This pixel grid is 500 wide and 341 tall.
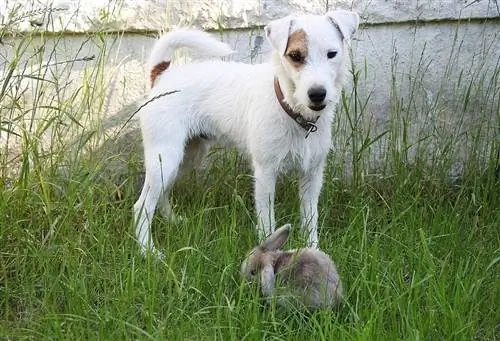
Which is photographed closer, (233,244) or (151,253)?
(151,253)

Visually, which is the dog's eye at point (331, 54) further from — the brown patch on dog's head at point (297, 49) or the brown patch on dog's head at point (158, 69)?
the brown patch on dog's head at point (158, 69)

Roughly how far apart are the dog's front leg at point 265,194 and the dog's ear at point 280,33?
2.18 ft

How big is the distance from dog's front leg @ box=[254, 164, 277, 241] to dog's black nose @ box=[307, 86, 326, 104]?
58 centimetres

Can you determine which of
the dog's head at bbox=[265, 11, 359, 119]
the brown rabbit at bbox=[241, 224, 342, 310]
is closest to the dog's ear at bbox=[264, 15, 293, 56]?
the dog's head at bbox=[265, 11, 359, 119]

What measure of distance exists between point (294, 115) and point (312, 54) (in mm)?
401

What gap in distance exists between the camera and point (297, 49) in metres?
3.90

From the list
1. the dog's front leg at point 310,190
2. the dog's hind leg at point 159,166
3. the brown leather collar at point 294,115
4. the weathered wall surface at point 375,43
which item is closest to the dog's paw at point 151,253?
the dog's hind leg at point 159,166

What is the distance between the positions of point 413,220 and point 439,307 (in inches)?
40.7

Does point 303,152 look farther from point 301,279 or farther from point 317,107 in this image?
point 301,279

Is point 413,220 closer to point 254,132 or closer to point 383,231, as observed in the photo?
point 383,231

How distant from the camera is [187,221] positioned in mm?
4055

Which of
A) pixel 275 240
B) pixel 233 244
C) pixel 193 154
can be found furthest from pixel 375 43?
pixel 275 240

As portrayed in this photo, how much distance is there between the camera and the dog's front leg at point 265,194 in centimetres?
425

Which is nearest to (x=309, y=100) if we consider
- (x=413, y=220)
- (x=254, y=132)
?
(x=254, y=132)
